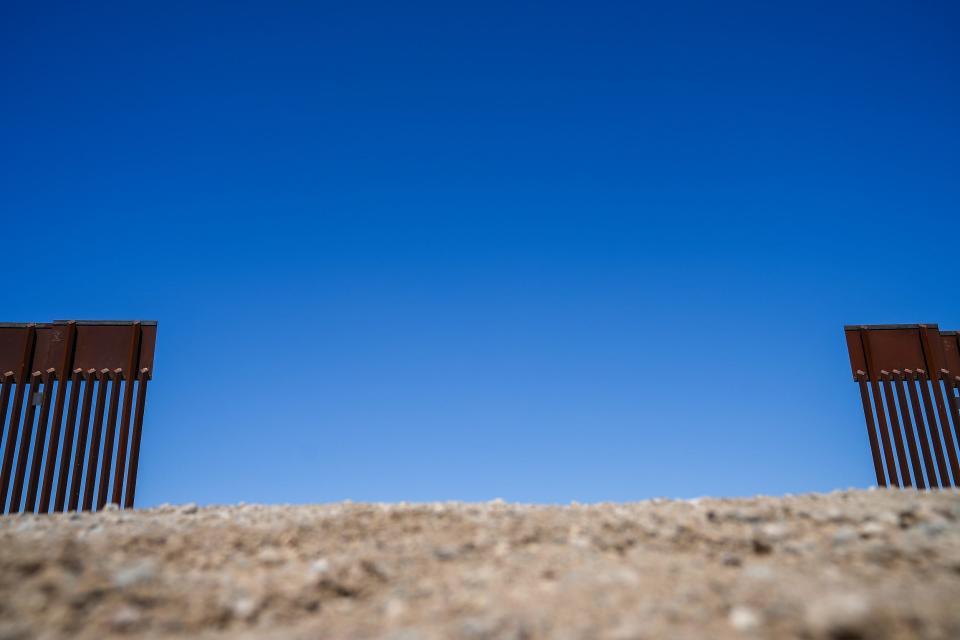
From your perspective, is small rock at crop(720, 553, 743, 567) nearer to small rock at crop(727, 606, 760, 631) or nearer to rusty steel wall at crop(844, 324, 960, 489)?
small rock at crop(727, 606, 760, 631)

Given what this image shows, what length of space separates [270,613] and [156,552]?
181 cm

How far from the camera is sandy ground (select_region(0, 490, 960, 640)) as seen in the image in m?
4.21

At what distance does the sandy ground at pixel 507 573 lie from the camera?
421 centimetres

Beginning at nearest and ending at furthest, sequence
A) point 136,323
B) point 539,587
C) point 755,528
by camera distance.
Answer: point 539,587
point 755,528
point 136,323

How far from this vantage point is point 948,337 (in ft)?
42.5

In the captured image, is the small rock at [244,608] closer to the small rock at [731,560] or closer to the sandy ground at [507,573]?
the sandy ground at [507,573]

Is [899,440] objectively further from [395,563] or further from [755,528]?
[395,563]

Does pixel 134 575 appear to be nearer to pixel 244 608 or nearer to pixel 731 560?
pixel 244 608

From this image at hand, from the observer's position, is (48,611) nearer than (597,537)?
Yes

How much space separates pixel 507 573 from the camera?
17.3 ft

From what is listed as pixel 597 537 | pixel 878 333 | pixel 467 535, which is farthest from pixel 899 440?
pixel 467 535

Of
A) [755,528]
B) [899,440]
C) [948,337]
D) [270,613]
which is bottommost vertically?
[270,613]

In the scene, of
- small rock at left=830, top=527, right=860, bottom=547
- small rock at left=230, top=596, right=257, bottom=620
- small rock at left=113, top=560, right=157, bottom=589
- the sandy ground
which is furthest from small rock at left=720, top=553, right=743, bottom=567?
small rock at left=113, top=560, right=157, bottom=589

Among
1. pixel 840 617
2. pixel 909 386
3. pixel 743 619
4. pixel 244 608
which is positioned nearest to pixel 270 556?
pixel 244 608
